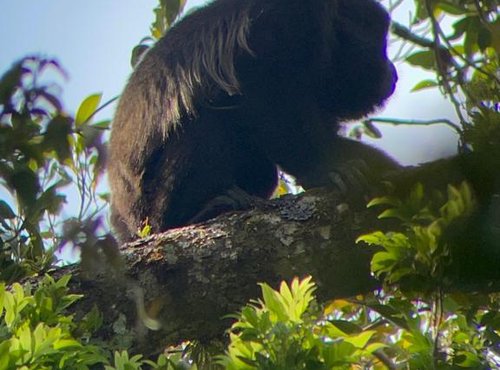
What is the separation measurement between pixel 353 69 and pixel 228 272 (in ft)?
6.71

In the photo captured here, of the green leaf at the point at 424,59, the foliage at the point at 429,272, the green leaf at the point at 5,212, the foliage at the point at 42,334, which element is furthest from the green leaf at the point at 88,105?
the foliage at the point at 429,272

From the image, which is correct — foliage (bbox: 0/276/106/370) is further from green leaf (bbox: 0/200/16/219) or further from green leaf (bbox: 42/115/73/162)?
green leaf (bbox: 42/115/73/162)

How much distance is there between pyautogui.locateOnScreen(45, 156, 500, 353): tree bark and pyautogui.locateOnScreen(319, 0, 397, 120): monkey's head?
5.91 feet

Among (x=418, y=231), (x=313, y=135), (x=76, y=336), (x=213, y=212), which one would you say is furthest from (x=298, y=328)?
(x=313, y=135)

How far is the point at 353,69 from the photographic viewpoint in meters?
4.30

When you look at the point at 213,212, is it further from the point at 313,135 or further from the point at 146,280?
the point at 146,280

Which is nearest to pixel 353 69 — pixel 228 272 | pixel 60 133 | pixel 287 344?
pixel 228 272

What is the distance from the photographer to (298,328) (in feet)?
5.35

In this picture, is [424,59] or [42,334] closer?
[42,334]

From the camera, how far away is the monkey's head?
429 cm

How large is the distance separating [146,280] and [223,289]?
0.22 metres

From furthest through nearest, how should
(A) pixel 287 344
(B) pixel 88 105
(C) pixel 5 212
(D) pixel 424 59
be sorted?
(D) pixel 424 59 → (B) pixel 88 105 → (C) pixel 5 212 → (A) pixel 287 344

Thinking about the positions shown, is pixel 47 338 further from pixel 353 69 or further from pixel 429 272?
pixel 353 69

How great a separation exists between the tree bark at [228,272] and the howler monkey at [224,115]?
66 cm
